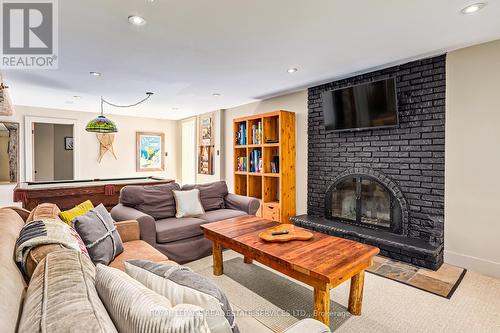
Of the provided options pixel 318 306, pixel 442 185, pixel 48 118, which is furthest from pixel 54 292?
pixel 48 118

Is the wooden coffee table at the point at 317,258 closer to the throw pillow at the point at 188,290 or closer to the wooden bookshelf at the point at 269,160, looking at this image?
the throw pillow at the point at 188,290

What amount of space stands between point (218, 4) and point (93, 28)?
3.82 feet

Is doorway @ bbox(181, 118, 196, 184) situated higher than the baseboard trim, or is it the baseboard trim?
doorway @ bbox(181, 118, 196, 184)

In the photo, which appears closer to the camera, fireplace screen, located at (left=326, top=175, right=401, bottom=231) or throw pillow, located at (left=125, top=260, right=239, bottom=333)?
throw pillow, located at (left=125, top=260, right=239, bottom=333)

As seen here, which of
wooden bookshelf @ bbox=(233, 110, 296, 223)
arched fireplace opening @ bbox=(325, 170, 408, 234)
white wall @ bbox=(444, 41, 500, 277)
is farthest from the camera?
wooden bookshelf @ bbox=(233, 110, 296, 223)

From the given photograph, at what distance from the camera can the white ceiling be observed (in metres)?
2.01

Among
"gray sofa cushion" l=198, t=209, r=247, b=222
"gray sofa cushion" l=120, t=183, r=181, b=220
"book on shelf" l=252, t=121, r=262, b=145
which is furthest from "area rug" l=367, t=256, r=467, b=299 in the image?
"book on shelf" l=252, t=121, r=262, b=145

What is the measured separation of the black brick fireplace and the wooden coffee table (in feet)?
4.05

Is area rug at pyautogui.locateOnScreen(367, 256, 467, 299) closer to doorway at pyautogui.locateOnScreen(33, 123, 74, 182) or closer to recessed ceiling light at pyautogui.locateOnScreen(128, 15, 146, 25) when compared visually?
recessed ceiling light at pyautogui.locateOnScreen(128, 15, 146, 25)

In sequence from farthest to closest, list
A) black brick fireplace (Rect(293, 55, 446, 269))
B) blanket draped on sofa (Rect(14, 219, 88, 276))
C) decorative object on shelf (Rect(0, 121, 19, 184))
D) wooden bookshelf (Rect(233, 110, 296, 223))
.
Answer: decorative object on shelf (Rect(0, 121, 19, 184)) → wooden bookshelf (Rect(233, 110, 296, 223)) → black brick fireplace (Rect(293, 55, 446, 269)) → blanket draped on sofa (Rect(14, 219, 88, 276))

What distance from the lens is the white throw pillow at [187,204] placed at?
3.43m

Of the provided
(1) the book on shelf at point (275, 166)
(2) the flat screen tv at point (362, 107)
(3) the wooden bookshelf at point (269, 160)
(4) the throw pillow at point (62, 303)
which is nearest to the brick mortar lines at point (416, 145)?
(2) the flat screen tv at point (362, 107)

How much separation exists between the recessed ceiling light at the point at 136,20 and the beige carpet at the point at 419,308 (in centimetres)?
235

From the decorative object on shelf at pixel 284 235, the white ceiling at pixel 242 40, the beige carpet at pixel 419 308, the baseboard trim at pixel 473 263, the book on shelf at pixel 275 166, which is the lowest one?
the beige carpet at pixel 419 308
